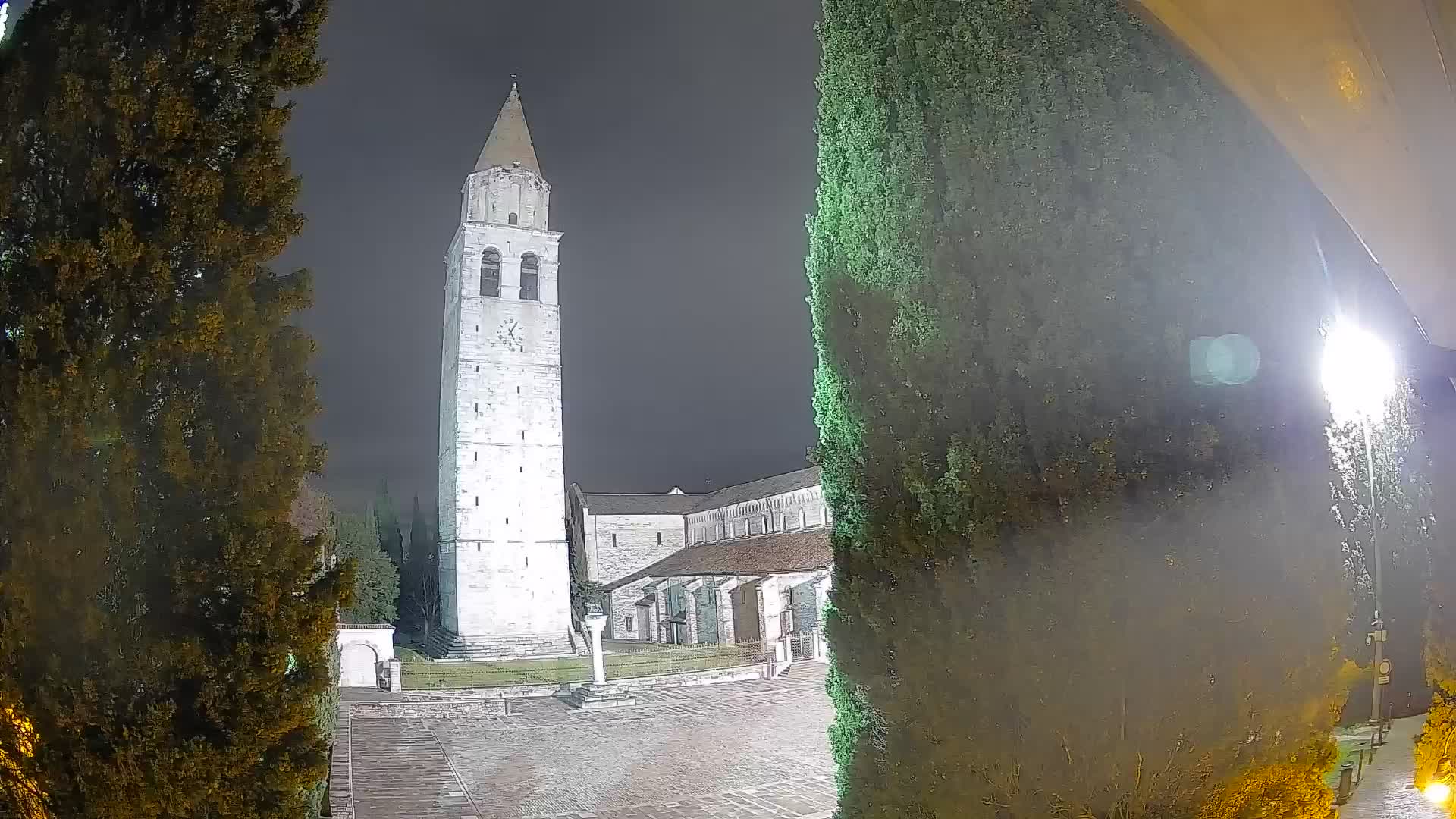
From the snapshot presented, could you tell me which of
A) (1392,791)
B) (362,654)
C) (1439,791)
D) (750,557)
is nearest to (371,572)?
(362,654)

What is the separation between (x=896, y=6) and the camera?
Answer: 4852 millimetres

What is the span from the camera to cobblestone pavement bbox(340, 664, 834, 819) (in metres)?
10.2

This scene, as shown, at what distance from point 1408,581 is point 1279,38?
8718 mm

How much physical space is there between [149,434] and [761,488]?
39062 mm

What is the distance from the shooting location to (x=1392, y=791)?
8711 millimetres

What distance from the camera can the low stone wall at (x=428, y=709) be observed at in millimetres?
17406

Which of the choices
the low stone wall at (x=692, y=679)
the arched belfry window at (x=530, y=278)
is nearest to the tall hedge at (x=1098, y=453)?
the low stone wall at (x=692, y=679)

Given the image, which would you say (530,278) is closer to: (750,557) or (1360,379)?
(750,557)

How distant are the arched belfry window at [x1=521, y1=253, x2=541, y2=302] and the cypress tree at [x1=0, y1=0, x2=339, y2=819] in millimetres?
33531

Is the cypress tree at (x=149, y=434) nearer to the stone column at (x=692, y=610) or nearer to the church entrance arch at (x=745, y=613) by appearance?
the church entrance arch at (x=745, y=613)

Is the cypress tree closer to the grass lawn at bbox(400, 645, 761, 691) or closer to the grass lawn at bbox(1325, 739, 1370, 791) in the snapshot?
the grass lawn at bbox(1325, 739, 1370, 791)

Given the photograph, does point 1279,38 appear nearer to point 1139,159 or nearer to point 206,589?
point 1139,159

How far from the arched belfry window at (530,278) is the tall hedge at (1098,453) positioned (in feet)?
112

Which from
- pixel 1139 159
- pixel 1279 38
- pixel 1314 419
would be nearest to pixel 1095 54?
pixel 1139 159
